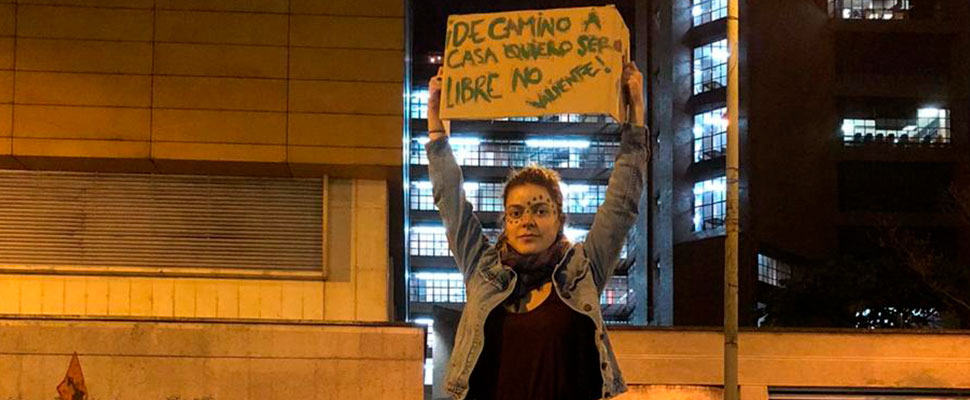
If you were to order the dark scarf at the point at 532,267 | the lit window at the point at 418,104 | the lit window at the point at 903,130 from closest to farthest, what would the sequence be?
the dark scarf at the point at 532,267 → the lit window at the point at 903,130 → the lit window at the point at 418,104

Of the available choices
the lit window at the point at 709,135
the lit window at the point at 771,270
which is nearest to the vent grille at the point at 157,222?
the lit window at the point at 771,270

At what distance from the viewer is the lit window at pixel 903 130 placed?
44969 millimetres

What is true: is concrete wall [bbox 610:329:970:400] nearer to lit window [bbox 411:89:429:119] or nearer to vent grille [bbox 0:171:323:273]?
vent grille [bbox 0:171:323:273]

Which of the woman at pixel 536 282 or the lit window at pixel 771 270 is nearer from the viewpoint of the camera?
the woman at pixel 536 282

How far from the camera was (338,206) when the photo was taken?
44.5 ft

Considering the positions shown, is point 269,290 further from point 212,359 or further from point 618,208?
point 618,208

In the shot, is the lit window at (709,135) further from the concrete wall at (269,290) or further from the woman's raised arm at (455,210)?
the woman's raised arm at (455,210)

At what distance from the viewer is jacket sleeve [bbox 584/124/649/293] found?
3656mm

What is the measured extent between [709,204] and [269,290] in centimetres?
3761

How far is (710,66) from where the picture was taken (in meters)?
50.4

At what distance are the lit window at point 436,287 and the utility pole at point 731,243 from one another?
6047 cm

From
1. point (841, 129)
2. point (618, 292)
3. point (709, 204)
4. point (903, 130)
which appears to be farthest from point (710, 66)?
point (618, 292)

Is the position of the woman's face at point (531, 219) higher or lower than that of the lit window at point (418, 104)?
lower

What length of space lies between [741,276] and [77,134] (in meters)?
35.0
